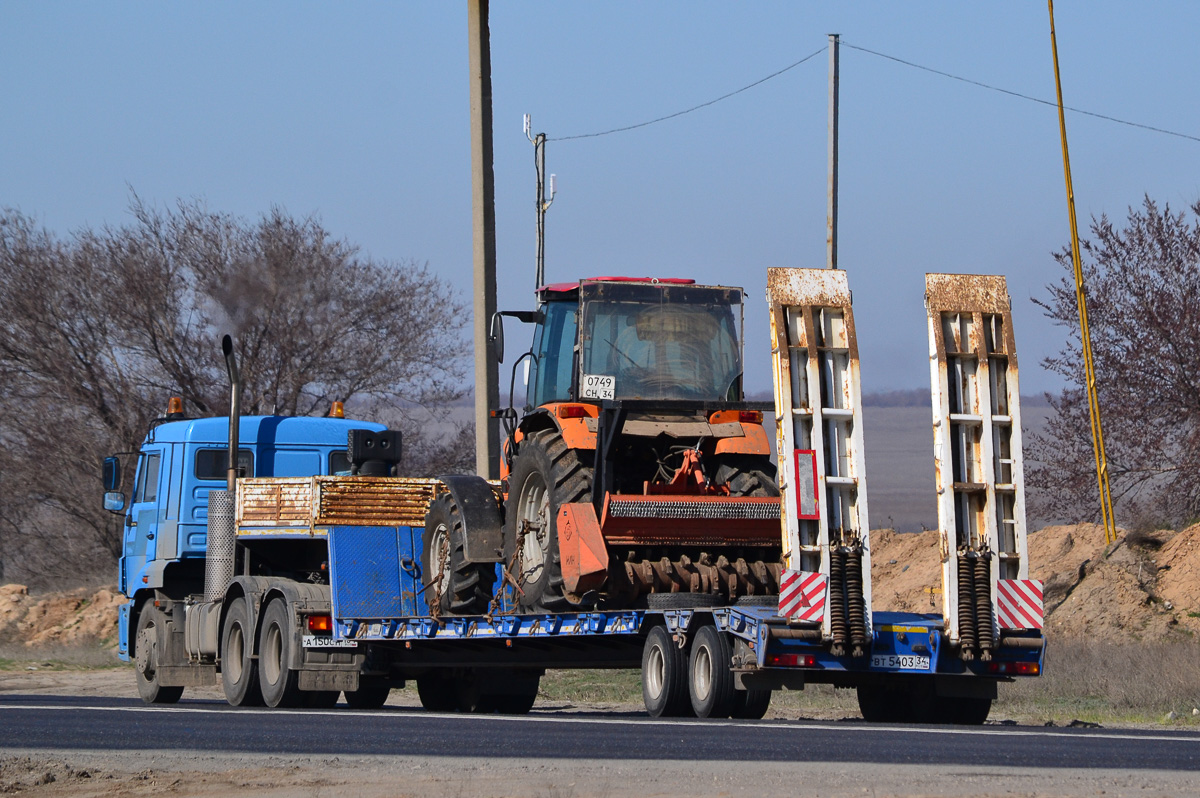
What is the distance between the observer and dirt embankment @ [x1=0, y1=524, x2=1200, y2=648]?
81.7 feet

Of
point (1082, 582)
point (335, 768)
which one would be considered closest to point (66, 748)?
point (335, 768)

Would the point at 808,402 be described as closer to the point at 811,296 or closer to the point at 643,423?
the point at 811,296

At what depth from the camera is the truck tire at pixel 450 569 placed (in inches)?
642

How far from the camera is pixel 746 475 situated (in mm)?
14555

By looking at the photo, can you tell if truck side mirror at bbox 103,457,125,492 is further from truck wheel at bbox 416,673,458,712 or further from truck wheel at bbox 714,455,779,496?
truck wheel at bbox 714,455,779,496

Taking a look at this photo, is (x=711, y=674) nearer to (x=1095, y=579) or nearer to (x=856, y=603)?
(x=856, y=603)

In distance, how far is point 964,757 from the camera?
978cm

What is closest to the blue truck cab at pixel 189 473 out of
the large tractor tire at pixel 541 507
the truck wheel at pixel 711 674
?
the large tractor tire at pixel 541 507

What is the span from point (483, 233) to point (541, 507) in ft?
23.1

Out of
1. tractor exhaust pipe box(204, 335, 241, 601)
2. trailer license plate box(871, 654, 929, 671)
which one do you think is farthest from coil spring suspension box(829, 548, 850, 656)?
tractor exhaust pipe box(204, 335, 241, 601)

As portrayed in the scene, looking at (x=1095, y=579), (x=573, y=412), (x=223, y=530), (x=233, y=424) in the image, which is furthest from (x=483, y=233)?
(x=1095, y=579)

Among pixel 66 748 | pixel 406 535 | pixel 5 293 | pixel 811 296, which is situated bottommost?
pixel 66 748

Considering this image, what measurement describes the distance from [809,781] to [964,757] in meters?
1.57

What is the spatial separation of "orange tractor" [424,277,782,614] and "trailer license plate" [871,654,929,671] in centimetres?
145
